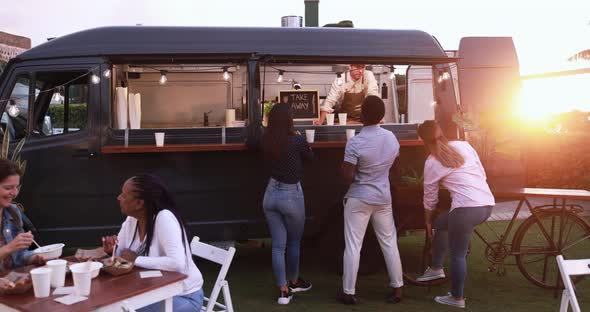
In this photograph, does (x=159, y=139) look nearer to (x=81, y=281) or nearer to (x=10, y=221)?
Result: (x=10, y=221)

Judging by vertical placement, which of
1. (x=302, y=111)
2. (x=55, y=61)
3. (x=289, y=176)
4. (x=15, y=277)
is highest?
(x=55, y=61)

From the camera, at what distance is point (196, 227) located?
5312 mm

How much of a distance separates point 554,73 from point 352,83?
4.83m

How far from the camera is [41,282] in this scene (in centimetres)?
238

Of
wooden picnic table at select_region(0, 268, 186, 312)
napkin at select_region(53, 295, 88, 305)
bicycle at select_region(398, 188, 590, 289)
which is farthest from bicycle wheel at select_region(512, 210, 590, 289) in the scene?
napkin at select_region(53, 295, 88, 305)

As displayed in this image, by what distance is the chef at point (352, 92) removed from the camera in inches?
269

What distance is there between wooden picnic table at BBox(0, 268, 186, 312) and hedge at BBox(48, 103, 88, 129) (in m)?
2.73

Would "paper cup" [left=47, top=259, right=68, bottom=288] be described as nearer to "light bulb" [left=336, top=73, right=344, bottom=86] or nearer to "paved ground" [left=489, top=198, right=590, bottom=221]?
"light bulb" [left=336, top=73, right=344, bottom=86]

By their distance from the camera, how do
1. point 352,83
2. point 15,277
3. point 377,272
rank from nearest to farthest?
point 15,277
point 377,272
point 352,83

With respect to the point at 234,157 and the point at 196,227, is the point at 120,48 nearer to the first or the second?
the point at 234,157

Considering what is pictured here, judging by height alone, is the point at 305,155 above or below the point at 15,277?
above

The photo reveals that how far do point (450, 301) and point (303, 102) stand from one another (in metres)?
2.85

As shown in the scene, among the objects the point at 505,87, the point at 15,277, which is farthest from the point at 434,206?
the point at 505,87

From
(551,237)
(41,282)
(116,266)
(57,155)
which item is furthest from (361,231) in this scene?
(57,155)
